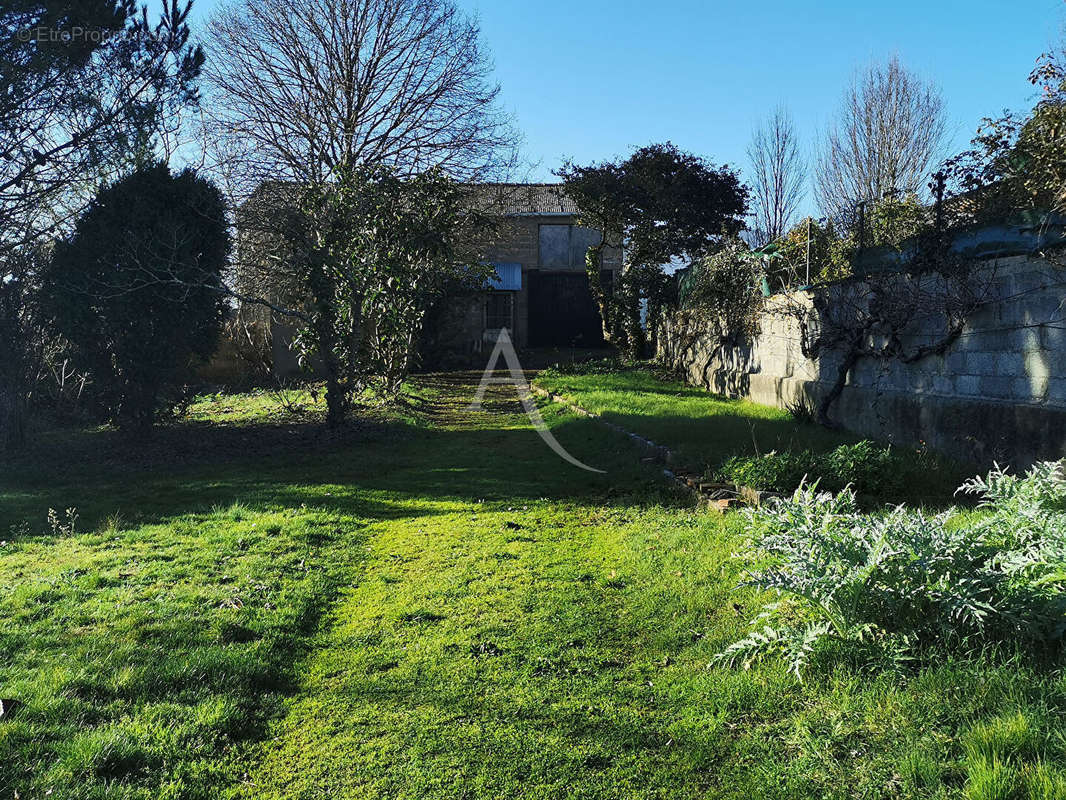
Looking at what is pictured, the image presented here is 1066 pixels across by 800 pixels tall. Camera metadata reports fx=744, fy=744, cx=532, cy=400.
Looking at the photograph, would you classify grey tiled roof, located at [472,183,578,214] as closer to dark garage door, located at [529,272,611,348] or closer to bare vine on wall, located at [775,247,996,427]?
dark garage door, located at [529,272,611,348]

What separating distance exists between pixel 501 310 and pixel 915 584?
2476 centimetres

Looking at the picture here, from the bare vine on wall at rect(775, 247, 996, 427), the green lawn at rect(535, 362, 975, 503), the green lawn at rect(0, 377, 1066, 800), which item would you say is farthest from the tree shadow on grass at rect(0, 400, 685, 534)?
the bare vine on wall at rect(775, 247, 996, 427)

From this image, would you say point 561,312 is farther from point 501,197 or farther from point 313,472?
point 313,472

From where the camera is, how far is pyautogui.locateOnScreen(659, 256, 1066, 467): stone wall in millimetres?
6156

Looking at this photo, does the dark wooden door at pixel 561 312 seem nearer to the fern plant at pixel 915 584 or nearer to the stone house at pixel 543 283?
the stone house at pixel 543 283

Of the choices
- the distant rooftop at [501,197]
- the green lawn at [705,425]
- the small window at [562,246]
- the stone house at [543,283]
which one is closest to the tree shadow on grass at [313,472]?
the green lawn at [705,425]

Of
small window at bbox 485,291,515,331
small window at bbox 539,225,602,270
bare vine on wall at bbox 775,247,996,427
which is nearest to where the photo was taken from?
Answer: bare vine on wall at bbox 775,247,996,427

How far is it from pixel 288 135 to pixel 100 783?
59.1 feet

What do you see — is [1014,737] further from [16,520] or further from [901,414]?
[16,520]

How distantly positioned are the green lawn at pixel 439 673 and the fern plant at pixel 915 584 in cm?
15

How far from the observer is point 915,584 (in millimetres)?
3148

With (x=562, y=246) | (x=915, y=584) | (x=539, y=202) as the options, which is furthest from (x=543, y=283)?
(x=915, y=584)

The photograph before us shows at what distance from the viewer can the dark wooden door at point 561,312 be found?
27250mm

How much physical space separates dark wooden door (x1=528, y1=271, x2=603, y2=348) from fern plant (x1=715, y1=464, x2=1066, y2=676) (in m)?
23.7
